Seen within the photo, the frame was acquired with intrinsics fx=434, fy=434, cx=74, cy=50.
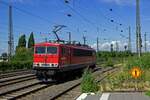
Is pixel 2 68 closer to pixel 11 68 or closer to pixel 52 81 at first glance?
pixel 11 68

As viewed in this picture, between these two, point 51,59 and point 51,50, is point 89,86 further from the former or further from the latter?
point 51,50

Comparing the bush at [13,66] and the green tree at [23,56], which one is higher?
the green tree at [23,56]

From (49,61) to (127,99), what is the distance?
15167 millimetres

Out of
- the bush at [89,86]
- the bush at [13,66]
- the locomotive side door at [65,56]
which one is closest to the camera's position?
the bush at [89,86]

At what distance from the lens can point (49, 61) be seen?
30.4 meters

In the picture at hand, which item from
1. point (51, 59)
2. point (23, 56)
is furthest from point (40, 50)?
point (23, 56)

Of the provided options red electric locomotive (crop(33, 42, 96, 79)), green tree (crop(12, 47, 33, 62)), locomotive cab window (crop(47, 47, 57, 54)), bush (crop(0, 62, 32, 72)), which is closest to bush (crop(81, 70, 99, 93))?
red electric locomotive (crop(33, 42, 96, 79))

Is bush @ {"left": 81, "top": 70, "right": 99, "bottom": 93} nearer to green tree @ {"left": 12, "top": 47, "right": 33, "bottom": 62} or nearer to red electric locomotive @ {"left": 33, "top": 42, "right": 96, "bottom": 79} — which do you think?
red electric locomotive @ {"left": 33, "top": 42, "right": 96, "bottom": 79}

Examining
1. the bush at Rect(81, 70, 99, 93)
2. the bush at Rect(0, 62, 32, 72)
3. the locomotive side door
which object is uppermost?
the locomotive side door

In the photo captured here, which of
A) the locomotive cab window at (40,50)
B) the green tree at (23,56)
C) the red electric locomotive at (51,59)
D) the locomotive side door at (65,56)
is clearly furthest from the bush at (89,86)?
the green tree at (23,56)

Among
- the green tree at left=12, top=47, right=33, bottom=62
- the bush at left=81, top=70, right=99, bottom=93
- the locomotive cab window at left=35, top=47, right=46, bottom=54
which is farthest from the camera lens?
the green tree at left=12, top=47, right=33, bottom=62

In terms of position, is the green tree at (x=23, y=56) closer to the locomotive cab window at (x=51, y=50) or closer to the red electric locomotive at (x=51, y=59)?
the red electric locomotive at (x=51, y=59)

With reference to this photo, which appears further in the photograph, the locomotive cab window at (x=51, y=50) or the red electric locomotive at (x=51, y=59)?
the locomotive cab window at (x=51, y=50)

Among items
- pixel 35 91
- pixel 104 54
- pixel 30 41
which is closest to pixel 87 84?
pixel 35 91
